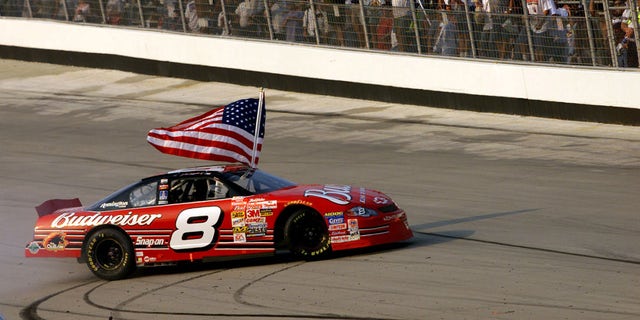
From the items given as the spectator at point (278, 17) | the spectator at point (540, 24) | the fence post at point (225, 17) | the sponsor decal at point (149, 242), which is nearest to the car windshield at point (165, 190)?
the sponsor decal at point (149, 242)

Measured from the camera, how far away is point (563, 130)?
65.8 ft

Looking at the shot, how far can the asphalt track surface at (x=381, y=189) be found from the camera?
1041 cm

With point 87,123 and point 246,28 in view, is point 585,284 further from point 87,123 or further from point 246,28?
point 246,28

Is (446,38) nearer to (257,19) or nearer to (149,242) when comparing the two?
(257,19)

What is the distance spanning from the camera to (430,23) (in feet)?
74.5

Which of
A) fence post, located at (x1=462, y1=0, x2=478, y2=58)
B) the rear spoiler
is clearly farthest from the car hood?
fence post, located at (x1=462, y1=0, x2=478, y2=58)

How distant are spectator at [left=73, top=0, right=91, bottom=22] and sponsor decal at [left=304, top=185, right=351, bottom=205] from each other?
60.5 feet

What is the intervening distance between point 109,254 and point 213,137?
6.05 ft

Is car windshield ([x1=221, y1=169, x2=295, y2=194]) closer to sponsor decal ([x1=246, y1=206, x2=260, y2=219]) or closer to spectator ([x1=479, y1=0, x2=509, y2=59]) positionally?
sponsor decal ([x1=246, y1=206, x2=260, y2=219])

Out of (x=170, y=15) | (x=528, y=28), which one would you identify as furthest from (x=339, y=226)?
(x=170, y=15)

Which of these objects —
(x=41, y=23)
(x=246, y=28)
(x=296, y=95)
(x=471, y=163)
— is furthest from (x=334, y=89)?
(x=41, y=23)

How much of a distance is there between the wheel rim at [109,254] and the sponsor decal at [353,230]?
2525mm

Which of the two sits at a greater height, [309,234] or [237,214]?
[237,214]

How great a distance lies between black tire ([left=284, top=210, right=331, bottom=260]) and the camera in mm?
12102
